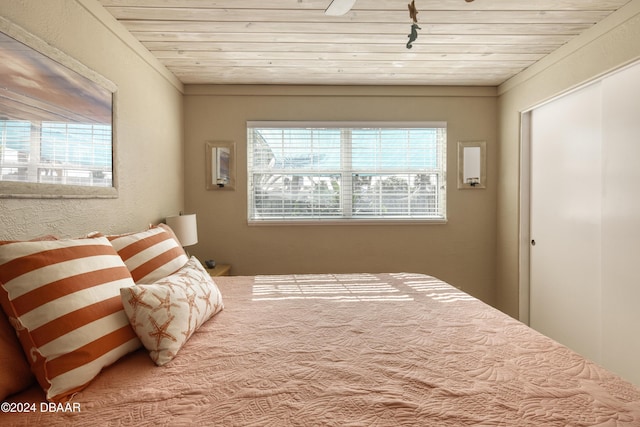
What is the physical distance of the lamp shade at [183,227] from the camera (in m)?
2.76

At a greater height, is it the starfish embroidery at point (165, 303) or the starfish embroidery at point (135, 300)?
the starfish embroidery at point (135, 300)

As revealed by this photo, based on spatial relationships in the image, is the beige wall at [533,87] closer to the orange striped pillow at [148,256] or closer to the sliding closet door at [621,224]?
the sliding closet door at [621,224]

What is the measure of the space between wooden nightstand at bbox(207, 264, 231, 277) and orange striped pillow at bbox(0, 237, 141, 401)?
1757 mm

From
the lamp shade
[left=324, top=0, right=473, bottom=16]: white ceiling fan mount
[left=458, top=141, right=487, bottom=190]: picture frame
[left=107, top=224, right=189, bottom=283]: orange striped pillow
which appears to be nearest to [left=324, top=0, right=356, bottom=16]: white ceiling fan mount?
[left=324, top=0, right=473, bottom=16]: white ceiling fan mount

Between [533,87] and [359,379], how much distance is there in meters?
3.10

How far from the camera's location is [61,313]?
99cm

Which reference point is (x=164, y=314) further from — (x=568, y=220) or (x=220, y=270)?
(x=568, y=220)

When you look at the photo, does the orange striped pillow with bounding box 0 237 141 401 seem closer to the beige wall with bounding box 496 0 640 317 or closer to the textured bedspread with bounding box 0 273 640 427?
the textured bedspread with bounding box 0 273 640 427

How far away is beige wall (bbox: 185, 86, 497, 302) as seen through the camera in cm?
346

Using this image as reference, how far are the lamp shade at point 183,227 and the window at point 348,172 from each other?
757 millimetres

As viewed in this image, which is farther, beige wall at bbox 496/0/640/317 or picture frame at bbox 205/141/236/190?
picture frame at bbox 205/141/236/190

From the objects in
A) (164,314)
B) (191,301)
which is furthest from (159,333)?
(191,301)

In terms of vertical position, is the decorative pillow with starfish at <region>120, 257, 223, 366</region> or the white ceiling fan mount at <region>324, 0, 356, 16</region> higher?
the white ceiling fan mount at <region>324, 0, 356, 16</region>

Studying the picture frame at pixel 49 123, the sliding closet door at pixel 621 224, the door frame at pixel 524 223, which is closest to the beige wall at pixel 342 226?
the door frame at pixel 524 223
